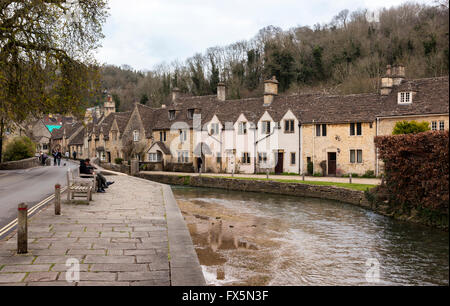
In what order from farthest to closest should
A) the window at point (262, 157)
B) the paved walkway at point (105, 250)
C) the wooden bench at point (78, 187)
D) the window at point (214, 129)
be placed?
the window at point (214, 129), the window at point (262, 157), the wooden bench at point (78, 187), the paved walkway at point (105, 250)

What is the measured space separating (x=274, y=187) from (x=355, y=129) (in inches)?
437

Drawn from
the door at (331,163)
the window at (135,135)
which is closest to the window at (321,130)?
the door at (331,163)

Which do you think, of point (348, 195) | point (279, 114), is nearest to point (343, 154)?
point (279, 114)

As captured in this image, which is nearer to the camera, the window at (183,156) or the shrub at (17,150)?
the shrub at (17,150)

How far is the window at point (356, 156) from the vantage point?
36819 mm

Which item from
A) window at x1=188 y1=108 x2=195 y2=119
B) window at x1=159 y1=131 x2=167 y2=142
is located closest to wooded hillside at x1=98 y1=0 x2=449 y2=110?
window at x1=159 y1=131 x2=167 y2=142

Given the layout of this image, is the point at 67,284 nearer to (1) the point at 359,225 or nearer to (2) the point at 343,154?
(1) the point at 359,225

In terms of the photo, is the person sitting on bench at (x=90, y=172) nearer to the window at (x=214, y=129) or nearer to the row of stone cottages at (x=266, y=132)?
the row of stone cottages at (x=266, y=132)

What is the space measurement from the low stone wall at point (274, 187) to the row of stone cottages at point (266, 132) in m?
6.48

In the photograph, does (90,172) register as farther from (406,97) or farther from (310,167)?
(310,167)

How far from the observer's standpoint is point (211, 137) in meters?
48.9

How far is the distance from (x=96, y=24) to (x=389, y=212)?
1848 centimetres

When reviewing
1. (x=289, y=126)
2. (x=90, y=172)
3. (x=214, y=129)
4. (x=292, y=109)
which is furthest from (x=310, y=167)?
(x=90, y=172)

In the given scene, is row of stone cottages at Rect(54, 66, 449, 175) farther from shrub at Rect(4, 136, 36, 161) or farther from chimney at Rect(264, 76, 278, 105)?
shrub at Rect(4, 136, 36, 161)
